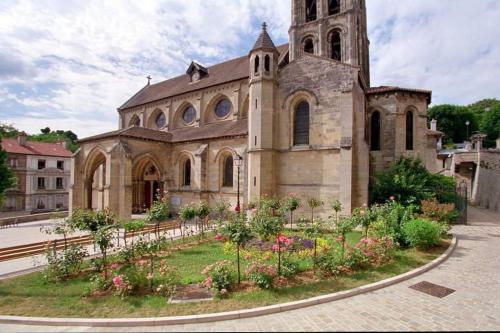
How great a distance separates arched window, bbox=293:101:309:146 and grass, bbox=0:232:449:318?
10.4 metres

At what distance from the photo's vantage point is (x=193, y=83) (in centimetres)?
2783

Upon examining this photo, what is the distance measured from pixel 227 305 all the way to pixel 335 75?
14917mm

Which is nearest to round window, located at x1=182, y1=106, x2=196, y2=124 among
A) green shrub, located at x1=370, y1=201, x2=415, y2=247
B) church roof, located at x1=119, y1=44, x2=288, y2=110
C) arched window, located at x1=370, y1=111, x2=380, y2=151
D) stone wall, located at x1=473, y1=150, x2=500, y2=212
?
church roof, located at x1=119, y1=44, x2=288, y2=110

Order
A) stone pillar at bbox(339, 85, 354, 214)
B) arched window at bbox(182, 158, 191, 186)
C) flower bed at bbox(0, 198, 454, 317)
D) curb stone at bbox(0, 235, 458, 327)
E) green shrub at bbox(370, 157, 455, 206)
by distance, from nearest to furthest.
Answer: curb stone at bbox(0, 235, 458, 327)
flower bed at bbox(0, 198, 454, 317)
stone pillar at bbox(339, 85, 354, 214)
green shrub at bbox(370, 157, 455, 206)
arched window at bbox(182, 158, 191, 186)

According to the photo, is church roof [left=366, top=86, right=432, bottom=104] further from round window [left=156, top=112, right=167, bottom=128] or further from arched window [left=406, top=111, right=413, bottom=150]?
round window [left=156, top=112, right=167, bottom=128]

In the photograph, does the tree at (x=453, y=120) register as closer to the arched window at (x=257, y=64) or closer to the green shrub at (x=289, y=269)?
the arched window at (x=257, y=64)

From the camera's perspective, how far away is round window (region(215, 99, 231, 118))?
24278 mm

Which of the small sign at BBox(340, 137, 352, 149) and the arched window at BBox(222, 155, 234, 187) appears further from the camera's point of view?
the arched window at BBox(222, 155, 234, 187)

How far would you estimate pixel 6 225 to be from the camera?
2116cm

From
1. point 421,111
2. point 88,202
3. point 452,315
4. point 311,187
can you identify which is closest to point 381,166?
point 421,111

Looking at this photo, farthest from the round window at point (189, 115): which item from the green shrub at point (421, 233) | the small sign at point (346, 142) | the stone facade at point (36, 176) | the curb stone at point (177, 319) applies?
the stone facade at point (36, 176)

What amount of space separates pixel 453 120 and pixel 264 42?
6136cm

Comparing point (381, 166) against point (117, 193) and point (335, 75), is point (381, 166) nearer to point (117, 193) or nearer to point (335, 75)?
point (335, 75)

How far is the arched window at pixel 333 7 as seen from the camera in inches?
919
